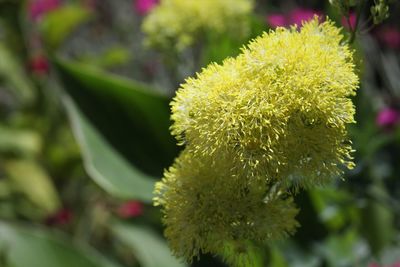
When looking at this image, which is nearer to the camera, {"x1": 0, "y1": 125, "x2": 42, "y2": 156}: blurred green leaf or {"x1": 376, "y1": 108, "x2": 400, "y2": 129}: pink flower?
{"x1": 376, "y1": 108, "x2": 400, "y2": 129}: pink flower

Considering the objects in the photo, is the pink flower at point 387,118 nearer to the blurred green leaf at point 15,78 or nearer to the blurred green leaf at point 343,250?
the blurred green leaf at point 343,250

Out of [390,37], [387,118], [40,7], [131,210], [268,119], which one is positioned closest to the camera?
[268,119]

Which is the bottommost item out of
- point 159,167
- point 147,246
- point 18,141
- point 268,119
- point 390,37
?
point 18,141

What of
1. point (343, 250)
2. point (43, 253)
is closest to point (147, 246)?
point (43, 253)

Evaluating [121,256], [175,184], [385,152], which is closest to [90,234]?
[121,256]

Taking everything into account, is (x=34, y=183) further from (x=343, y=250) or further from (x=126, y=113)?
(x=343, y=250)

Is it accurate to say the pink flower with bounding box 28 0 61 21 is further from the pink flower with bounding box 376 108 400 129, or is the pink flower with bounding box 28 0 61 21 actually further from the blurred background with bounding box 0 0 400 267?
the pink flower with bounding box 376 108 400 129

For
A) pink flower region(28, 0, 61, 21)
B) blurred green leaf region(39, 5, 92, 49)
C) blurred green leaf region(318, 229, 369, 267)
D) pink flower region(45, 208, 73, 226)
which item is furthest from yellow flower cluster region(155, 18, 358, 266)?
pink flower region(28, 0, 61, 21)
